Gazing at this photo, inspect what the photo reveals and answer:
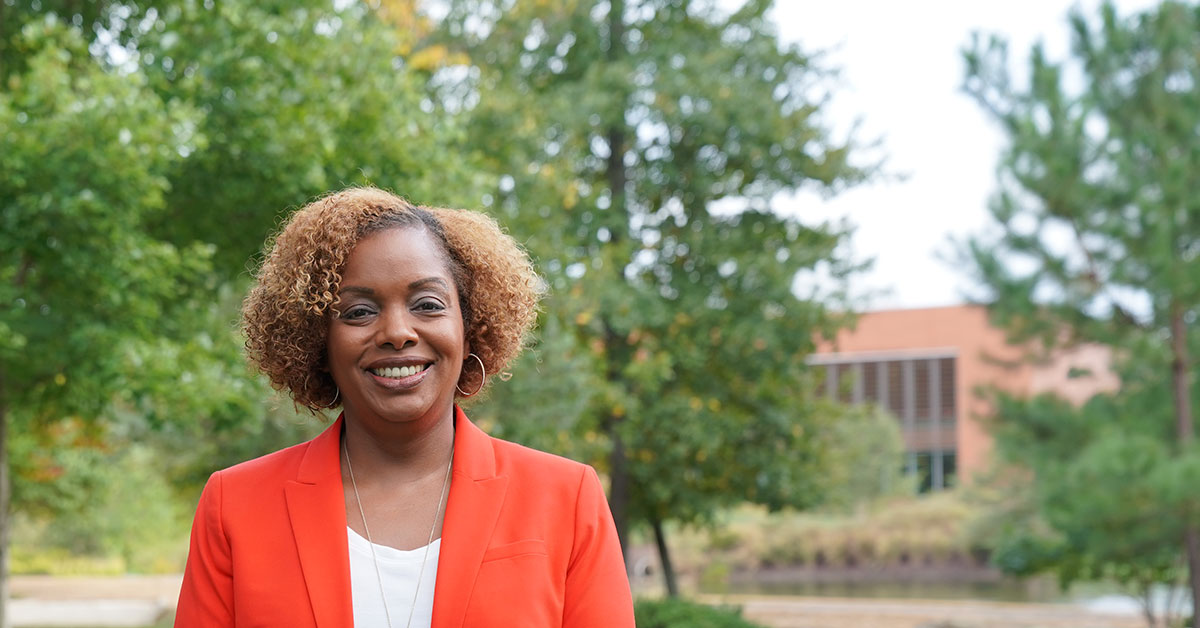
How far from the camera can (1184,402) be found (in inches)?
532

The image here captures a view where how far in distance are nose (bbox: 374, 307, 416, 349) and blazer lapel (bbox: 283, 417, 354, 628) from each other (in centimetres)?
24

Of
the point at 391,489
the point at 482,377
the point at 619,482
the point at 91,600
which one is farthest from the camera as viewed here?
the point at 91,600

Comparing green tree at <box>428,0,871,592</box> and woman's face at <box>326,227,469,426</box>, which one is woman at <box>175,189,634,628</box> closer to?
woman's face at <box>326,227,469,426</box>

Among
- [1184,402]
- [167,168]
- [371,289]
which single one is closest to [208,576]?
[371,289]

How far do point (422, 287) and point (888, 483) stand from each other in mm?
32981

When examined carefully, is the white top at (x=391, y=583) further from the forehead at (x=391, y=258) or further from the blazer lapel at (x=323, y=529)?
the forehead at (x=391, y=258)

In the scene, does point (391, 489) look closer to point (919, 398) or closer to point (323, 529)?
point (323, 529)

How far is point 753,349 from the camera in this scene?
13555mm

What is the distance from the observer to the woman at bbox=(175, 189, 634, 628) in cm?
185

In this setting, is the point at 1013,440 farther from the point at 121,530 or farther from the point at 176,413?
the point at 121,530

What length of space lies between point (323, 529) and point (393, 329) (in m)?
0.33

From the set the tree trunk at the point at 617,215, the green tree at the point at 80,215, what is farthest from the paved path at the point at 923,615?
the green tree at the point at 80,215

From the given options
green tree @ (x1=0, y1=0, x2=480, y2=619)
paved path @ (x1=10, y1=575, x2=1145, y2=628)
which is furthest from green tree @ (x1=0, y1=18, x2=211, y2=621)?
paved path @ (x1=10, y1=575, x2=1145, y2=628)

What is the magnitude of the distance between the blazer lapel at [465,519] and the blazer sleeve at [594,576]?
137 mm
